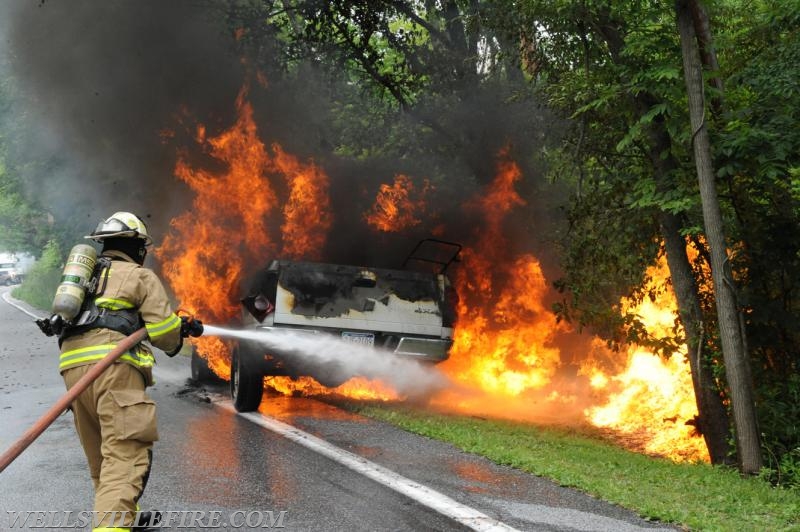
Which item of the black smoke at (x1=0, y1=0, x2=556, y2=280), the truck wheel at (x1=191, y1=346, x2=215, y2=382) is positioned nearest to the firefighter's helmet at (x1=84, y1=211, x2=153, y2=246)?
the truck wheel at (x1=191, y1=346, x2=215, y2=382)

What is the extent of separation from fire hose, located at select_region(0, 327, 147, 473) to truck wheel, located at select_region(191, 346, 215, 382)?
665 centimetres

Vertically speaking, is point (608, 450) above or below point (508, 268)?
below

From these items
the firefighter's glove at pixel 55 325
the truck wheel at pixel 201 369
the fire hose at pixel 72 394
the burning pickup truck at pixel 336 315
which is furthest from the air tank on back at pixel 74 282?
the truck wheel at pixel 201 369

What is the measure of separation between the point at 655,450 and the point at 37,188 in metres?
18.0

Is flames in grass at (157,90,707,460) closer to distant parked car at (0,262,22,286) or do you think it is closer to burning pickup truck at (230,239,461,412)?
burning pickup truck at (230,239,461,412)

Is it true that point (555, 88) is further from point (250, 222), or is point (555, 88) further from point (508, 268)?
point (250, 222)

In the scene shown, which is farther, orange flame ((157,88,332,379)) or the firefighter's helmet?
orange flame ((157,88,332,379))

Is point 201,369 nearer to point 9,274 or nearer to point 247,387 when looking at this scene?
point 247,387

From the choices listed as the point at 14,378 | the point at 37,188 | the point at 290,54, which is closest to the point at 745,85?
the point at 290,54

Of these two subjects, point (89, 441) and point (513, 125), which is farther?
point (513, 125)

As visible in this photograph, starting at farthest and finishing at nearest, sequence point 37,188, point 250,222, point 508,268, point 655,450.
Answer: point 37,188
point 508,268
point 250,222
point 655,450

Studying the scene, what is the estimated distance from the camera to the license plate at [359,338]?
8703 mm

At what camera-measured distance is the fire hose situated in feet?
11.9

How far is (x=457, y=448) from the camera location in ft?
22.6
